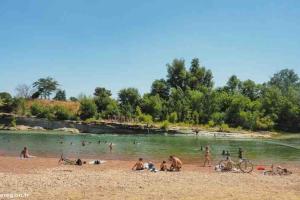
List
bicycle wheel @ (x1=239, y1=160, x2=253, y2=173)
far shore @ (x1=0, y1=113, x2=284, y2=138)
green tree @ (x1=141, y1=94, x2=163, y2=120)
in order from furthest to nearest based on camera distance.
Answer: green tree @ (x1=141, y1=94, x2=163, y2=120)
far shore @ (x1=0, y1=113, x2=284, y2=138)
bicycle wheel @ (x1=239, y1=160, x2=253, y2=173)

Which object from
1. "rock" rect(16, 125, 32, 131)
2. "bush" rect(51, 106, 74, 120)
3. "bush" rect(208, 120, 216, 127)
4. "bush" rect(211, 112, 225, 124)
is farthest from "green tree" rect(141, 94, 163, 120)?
"rock" rect(16, 125, 32, 131)

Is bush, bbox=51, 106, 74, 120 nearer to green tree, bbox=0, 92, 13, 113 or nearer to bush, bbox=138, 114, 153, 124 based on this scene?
green tree, bbox=0, 92, 13, 113

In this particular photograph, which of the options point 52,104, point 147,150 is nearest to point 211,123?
point 52,104

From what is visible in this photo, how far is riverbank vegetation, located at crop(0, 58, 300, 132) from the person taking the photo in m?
150

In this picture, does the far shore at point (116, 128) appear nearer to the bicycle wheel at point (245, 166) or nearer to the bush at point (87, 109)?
the bush at point (87, 109)

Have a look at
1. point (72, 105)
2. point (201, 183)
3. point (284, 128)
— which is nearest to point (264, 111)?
point (284, 128)

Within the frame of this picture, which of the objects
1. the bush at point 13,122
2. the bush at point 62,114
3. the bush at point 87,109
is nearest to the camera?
the bush at point 13,122

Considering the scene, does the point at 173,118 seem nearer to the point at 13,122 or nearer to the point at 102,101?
the point at 102,101

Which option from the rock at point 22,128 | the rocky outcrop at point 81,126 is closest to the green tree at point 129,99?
the rocky outcrop at point 81,126

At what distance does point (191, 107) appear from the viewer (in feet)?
526

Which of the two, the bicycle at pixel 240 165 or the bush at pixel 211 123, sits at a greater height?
the bush at pixel 211 123

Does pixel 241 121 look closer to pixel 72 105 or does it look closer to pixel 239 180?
pixel 72 105

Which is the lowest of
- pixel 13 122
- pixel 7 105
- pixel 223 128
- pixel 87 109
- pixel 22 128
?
pixel 22 128

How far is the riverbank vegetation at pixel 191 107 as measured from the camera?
150125 mm
